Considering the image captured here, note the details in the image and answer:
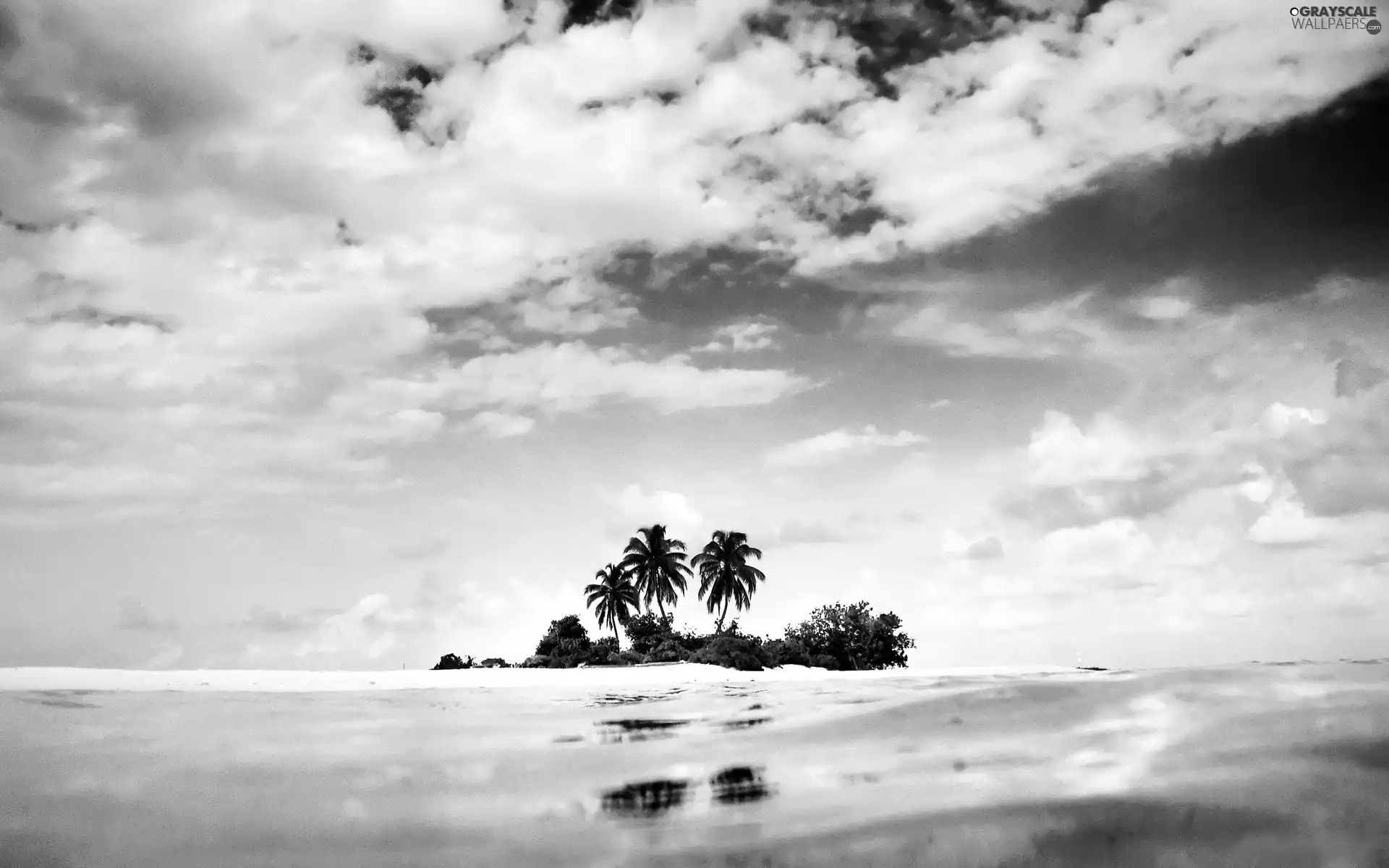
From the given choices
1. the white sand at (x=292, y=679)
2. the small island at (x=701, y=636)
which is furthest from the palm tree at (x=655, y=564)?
the white sand at (x=292, y=679)

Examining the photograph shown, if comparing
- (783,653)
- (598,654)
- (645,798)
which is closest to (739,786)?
(645,798)

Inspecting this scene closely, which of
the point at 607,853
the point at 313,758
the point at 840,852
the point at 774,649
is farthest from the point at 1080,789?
the point at 774,649

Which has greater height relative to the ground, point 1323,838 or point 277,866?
point 277,866

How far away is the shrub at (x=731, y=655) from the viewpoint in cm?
3400

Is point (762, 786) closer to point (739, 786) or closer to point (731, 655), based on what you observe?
point (739, 786)

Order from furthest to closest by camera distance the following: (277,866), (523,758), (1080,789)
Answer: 1. (523,758)
2. (1080,789)
3. (277,866)

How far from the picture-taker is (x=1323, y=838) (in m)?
4.57

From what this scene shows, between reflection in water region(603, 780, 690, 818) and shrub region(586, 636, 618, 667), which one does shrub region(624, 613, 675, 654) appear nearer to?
shrub region(586, 636, 618, 667)

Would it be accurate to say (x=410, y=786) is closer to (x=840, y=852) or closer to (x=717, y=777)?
(x=717, y=777)

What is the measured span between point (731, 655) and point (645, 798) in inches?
1215

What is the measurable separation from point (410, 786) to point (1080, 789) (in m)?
4.56

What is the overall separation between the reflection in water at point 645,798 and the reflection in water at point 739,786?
23 centimetres

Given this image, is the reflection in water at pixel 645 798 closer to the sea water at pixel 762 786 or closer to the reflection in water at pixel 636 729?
the sea water at pixel 762 786

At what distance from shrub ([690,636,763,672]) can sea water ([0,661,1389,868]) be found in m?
25.8
